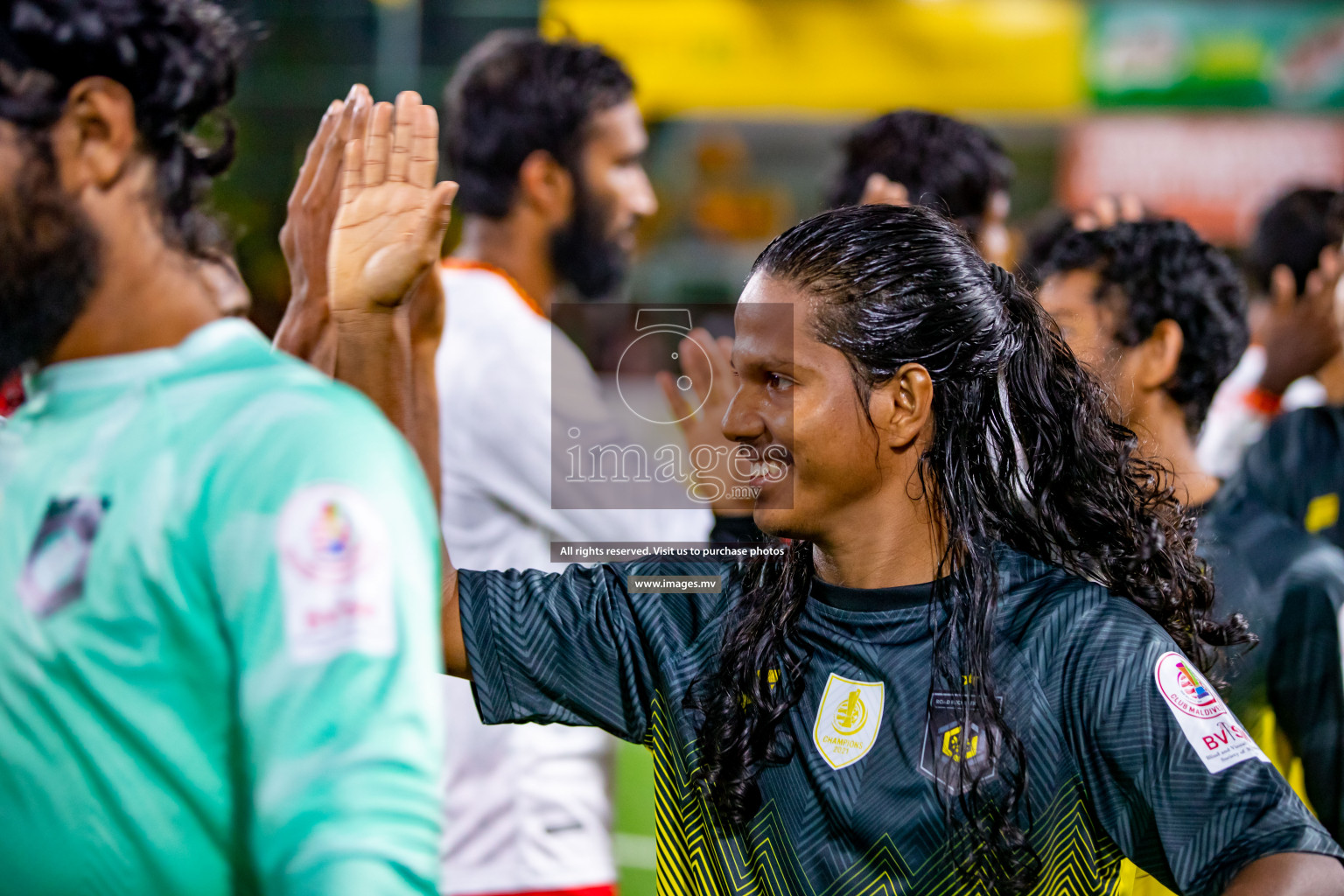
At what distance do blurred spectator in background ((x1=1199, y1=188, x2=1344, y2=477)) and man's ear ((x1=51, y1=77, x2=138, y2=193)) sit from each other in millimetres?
2865

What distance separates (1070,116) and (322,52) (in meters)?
7.15

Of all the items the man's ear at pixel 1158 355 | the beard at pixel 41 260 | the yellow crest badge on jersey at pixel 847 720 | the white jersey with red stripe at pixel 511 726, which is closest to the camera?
the beard at pixel 41 260

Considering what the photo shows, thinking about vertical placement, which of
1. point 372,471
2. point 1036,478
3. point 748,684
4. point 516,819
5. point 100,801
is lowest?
point 516,819

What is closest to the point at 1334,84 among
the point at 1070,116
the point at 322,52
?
the point at 1070,116

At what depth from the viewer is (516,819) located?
2703 mm

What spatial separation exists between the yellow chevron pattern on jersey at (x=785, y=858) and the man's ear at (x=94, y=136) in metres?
0.95

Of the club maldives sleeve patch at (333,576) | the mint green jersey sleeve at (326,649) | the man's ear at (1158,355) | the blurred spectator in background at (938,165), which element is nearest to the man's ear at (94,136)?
the mint green jersey sleeve at (326,649)

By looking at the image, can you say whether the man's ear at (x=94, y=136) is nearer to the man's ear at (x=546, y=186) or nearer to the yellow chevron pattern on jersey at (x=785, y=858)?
the yellow chevron pattern on jersey at (x=785, y=858)

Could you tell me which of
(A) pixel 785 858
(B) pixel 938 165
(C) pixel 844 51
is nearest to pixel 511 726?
(A) pixel 785 858

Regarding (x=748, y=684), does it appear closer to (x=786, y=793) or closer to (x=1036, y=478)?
(x=786, y=793)

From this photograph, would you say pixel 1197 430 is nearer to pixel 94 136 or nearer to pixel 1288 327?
pixel 1288 327

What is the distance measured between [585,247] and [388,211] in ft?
5.67

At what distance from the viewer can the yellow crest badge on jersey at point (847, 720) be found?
1.64 meters

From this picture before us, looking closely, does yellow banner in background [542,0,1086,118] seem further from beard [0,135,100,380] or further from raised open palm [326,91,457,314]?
beard [0,135,100,380]
